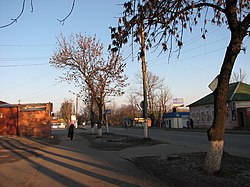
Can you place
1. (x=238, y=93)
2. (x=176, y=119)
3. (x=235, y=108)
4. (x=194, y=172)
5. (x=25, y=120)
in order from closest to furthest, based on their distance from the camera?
(x=194, y=172) < (x=25, y=120) < (x=235, y=108) < (x=238, y=93) < (x=176, y=119)

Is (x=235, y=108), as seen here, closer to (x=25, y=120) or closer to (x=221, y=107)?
(x=25, y=120)

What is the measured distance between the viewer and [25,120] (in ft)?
111

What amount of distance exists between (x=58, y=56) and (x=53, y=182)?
2211 cm

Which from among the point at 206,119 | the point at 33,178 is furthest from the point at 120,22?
the point at 206,119

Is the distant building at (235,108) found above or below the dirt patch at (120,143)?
above

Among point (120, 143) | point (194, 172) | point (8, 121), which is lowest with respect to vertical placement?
point (120, 143)

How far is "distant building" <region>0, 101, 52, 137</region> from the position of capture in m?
33.8

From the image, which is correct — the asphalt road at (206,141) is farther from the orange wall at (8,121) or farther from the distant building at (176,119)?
the distant building at (176,119)

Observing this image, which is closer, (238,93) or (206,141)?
(206,141)

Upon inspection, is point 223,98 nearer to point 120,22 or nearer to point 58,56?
point 120,22

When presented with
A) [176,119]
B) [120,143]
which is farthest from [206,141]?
[176,119]

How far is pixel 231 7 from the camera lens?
786 centimetres

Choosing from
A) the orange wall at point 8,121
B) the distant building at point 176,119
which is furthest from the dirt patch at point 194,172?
the distant building at point 176,119

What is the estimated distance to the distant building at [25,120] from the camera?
33.8 metres
